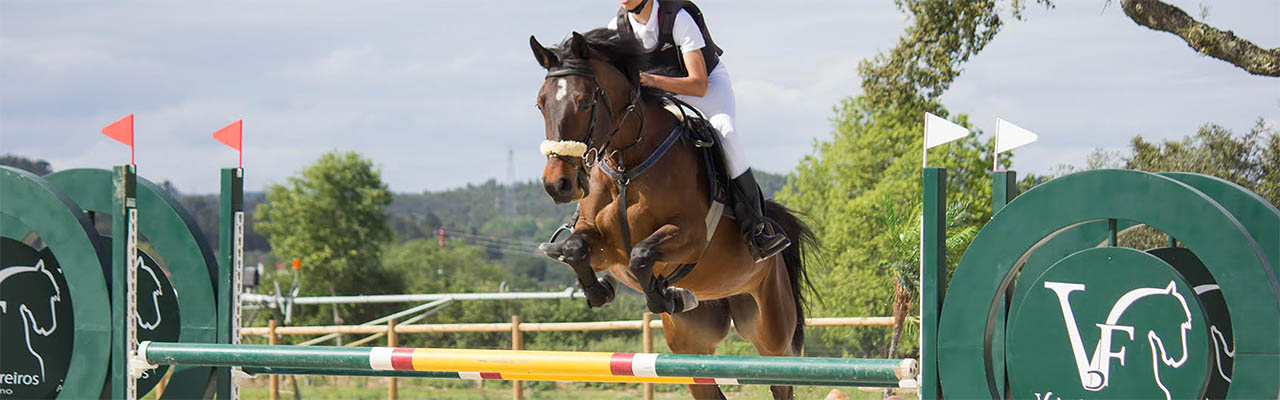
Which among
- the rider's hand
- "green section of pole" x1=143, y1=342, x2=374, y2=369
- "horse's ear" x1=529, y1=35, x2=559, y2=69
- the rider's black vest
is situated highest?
the rider's black vest

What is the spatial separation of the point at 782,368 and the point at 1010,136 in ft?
2.93

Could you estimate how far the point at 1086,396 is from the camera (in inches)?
93.0

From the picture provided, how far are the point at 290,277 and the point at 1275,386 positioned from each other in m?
26.7

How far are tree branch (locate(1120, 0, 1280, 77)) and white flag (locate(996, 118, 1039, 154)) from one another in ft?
21.2

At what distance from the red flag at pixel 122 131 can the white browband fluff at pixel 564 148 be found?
1615 mm

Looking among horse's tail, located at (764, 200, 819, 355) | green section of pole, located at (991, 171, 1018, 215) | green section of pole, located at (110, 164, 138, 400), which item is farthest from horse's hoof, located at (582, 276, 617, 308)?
green section of pole, located at (110, 164, 138, 400)

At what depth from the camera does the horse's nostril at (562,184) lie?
3.10 meters

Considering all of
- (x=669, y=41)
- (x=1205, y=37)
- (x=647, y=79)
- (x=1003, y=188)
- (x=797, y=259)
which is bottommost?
(x=797, y=259)

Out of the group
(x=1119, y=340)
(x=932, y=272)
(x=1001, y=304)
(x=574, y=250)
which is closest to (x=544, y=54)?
(x=574, y=250)

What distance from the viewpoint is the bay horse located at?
10.5 ft

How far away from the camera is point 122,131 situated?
369 cm

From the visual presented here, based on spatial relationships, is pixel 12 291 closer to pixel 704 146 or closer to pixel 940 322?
pixel 704 146

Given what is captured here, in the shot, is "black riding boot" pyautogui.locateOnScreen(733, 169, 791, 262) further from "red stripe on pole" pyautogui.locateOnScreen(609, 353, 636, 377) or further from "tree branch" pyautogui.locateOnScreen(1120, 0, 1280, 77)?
"tree branch" pyautogui.locateOnScreen(1120, 0, 1280, 77)

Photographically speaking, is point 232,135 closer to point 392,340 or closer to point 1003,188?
point 1003,188
